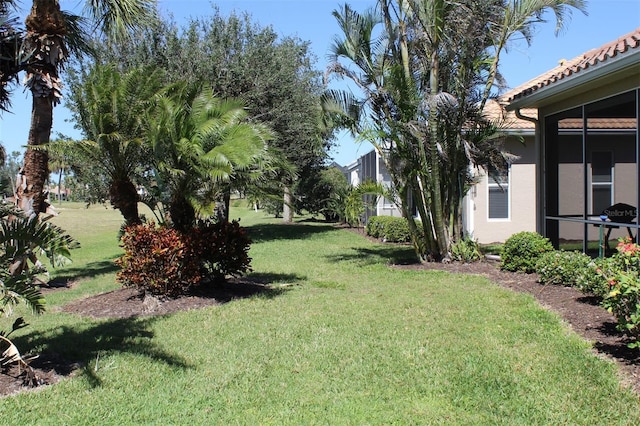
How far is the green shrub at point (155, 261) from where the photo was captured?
26.4ft

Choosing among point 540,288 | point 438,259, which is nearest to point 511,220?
point 438,259

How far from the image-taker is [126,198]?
9133 millimetres

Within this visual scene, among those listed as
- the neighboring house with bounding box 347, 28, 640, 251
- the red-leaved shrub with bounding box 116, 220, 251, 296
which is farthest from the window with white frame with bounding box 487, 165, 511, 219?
the red-leaved shrub with bounding box 116, 220, 251, 296

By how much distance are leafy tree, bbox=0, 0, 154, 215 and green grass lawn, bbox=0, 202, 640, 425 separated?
8.58 feet

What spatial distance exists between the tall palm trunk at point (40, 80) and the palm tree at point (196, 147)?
5.94 feet

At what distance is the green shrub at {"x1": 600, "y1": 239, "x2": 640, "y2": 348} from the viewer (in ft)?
15.0

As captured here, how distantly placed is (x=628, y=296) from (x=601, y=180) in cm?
944

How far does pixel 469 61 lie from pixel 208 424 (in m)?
8.72

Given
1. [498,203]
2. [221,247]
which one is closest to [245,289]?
[221,247]

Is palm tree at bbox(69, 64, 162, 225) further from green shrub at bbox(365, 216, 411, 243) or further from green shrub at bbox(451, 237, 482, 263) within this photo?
green shrub at bbox(365, 216, 411, 243)

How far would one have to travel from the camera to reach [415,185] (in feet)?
36.5

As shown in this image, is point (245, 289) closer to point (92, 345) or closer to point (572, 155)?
point (92, 345)

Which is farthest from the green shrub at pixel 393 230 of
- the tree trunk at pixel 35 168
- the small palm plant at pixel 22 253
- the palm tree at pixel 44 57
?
the small palm plant at pixel 22 253

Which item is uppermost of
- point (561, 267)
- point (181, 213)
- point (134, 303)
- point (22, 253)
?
point (181, 213)
